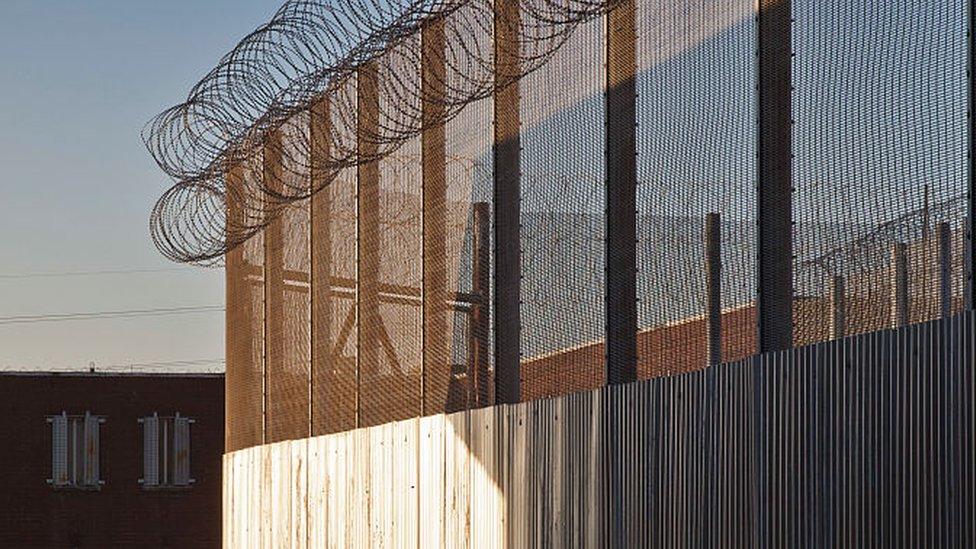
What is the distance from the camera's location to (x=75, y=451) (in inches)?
1476

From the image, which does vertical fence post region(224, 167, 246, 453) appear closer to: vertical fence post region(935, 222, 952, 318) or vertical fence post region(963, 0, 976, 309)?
vertical fence post region(935, 222, 952, 318)

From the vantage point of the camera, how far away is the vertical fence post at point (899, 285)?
8109 mm

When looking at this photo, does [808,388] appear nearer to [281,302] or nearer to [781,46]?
[781,46]

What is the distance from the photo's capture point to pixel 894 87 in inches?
321

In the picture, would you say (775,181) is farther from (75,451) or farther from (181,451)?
(181,451)

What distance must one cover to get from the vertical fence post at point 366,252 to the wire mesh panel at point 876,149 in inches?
271

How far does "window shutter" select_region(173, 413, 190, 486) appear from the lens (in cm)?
3800

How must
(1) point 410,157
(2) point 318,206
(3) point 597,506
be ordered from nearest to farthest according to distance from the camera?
(3) point 597,506, (1) point 410,157, (2) point 318,206

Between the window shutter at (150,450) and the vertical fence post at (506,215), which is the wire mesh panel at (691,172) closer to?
the vertical fence post at (506,215)

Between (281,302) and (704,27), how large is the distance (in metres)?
10.3

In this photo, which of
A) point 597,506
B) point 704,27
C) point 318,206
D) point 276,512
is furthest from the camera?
point 276,512

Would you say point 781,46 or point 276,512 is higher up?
point 781,46

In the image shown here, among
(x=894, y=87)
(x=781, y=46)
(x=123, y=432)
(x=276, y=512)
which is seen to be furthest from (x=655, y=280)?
(x=123, y=432)

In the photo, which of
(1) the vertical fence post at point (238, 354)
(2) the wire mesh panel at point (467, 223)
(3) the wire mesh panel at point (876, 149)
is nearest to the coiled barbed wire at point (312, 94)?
(2) the wire mesh panel at point (467, 223)
